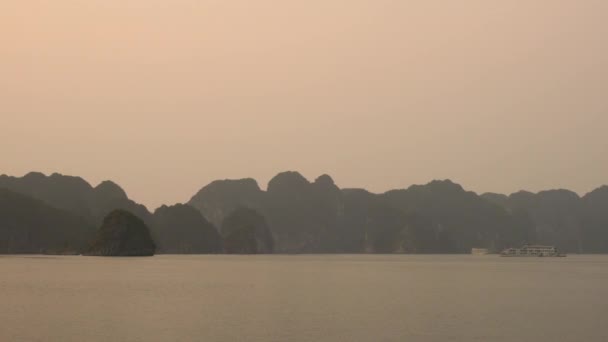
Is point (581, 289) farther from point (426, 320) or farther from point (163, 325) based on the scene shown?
point (163, 325)

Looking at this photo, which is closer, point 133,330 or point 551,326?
A: point 133,330

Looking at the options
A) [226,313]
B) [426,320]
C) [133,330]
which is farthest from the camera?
[226,313]

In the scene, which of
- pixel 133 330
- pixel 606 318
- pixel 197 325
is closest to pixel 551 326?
pixel 606 318

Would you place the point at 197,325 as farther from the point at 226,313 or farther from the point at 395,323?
the point at 395,323

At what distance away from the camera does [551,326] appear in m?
48.9

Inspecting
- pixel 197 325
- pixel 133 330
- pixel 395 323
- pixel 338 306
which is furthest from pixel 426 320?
pixel 133 330

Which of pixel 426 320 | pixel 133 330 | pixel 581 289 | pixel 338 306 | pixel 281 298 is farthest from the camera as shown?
pixel 581 289

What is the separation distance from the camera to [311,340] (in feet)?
135

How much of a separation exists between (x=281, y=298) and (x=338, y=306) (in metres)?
10.4

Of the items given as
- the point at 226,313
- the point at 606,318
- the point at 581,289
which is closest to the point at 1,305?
the point at 226,313

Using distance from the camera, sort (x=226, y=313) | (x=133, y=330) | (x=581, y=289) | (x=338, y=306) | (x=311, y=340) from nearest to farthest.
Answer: (x=311, y=340), (x=133, y=330), (x=226, y=313), (x=338, y=306), (x=581, y=289)

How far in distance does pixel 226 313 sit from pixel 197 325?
8297 millimetres

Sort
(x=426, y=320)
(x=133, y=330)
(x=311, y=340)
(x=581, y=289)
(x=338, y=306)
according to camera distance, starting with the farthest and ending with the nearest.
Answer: (x=581, y=289)
(x=338, y=306)
(x=426, y=320)
(x=133, y=330)
(x=311, y=340)

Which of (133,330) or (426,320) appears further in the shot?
(426,320)
